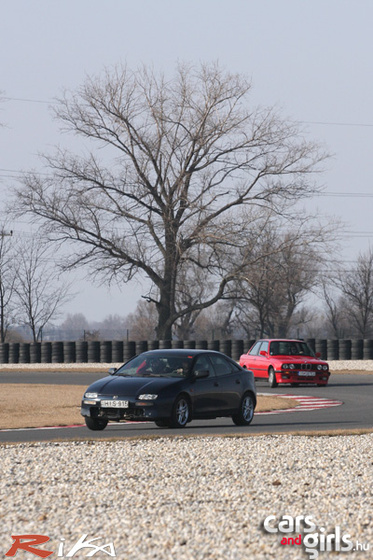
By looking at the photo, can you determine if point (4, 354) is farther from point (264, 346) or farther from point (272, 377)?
point (272, 377)

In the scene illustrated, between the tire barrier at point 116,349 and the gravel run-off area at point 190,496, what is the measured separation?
36190 mm

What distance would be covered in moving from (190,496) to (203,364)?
929 cm

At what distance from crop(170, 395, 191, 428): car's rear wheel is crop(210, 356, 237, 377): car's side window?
3.75 ft

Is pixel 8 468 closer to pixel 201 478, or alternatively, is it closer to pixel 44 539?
pixel 201 478

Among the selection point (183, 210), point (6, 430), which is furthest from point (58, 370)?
point (6, 430)

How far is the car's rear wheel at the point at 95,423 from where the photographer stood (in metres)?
18.2

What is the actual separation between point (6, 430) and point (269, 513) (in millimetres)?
10846

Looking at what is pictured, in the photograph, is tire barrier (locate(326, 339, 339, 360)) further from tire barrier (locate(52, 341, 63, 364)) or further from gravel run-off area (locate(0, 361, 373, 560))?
gravel run-off area (locate(0, 361, 373, 560))

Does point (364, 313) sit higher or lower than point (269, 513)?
higher

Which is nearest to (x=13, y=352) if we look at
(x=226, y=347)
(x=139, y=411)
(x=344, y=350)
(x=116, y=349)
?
(x=116, y=349)

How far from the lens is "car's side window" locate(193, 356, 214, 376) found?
737 inches

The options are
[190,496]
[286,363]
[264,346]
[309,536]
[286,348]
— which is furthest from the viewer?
[264,346]

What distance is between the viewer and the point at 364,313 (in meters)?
87.5

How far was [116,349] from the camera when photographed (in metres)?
51.7
